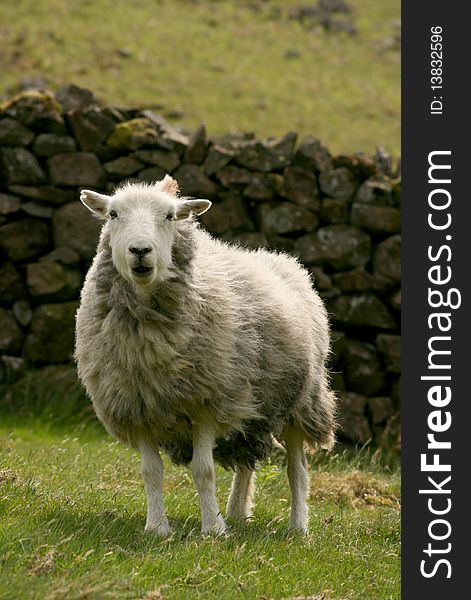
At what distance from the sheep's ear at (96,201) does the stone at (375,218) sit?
5415 millimetres

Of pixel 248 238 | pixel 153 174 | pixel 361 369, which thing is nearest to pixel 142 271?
pixel 153 174

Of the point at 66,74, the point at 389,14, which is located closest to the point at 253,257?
the point at 66,74

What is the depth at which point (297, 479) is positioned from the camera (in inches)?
270

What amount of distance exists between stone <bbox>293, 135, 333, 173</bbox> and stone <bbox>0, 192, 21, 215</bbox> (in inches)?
116

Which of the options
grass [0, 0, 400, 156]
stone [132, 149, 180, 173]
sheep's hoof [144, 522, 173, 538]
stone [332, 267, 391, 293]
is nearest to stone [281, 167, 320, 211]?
stone [332, 267, 391, 293]

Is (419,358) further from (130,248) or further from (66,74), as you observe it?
(66,74)

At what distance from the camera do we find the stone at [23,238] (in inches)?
411

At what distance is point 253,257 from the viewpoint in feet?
23.3

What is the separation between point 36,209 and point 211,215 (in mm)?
1800

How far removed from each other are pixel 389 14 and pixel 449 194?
25.2 m

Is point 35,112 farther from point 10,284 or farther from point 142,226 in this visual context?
point 142,226

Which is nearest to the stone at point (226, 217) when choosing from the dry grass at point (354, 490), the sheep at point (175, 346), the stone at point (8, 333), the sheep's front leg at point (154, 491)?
the stone at point (8, 333)

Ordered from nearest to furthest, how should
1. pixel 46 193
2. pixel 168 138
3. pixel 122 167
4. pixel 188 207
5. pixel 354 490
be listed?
1. pixel 188 207
2. pixel 354 490
3. pixel 46 193
4. pixel 122 167
5. pixel 168 138

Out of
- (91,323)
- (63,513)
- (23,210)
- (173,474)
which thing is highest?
(23,210)
